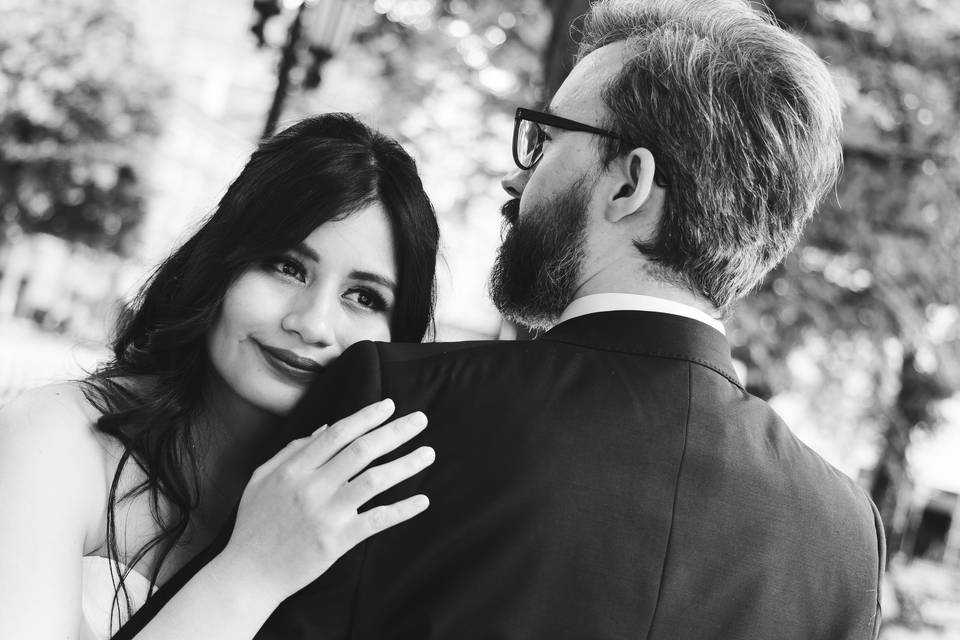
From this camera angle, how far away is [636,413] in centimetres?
154

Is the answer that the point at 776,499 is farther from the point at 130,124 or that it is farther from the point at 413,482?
the point at 130,124

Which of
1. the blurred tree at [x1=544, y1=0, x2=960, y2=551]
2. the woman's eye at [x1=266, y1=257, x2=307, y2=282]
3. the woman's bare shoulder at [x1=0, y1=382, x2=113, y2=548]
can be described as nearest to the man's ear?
the woman's eye at [x1=266, y1=257, x2=307, y2=282]

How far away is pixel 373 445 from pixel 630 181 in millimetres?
745

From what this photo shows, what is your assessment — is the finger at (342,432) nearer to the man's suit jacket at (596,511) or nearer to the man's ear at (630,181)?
the man's suit jacket at (596,511)

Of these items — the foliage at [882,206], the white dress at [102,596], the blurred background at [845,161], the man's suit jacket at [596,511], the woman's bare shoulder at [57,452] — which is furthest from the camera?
the foliage at [882,206]

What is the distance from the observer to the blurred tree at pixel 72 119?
16734mm

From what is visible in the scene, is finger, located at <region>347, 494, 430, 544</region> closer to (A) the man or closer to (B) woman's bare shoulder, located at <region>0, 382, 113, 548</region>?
(A) the man

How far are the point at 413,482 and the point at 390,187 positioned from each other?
1.02 m

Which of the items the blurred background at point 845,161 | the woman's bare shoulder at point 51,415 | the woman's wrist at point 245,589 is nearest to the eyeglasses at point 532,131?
the woman's wrist at point 245,589

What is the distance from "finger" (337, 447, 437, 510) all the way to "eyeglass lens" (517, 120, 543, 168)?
0.84 m

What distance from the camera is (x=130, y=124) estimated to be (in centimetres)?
1903

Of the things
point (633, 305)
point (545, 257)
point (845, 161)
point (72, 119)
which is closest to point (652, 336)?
point (633, 305)

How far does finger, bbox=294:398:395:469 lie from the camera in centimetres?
159

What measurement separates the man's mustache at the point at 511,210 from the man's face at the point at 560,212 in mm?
69
